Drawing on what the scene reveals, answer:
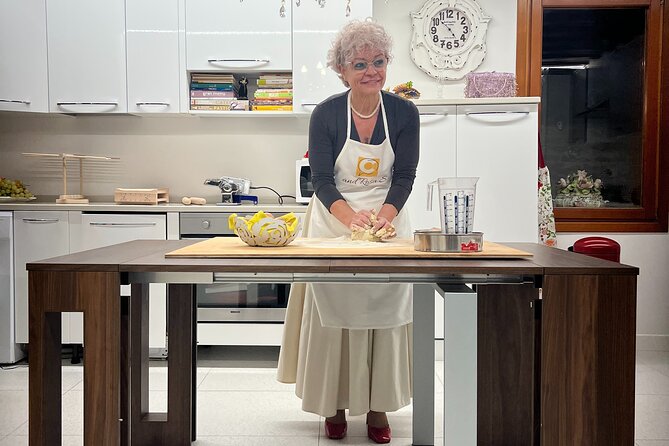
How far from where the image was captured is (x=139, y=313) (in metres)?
2.24

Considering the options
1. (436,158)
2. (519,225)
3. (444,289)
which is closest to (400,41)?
(436,158)

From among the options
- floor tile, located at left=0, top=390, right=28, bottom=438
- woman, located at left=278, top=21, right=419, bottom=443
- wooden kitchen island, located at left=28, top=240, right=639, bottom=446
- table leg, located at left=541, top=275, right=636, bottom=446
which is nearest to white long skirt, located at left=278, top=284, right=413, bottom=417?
woman, located at left=278, top=21, right=419, bottom=443

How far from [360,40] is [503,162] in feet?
5.28

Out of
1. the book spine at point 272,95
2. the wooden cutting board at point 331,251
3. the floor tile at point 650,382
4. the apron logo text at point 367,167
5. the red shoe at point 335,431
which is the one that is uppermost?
the book spine at point 272,95

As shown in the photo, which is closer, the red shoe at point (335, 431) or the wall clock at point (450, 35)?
the red shoe at point (335, 431)

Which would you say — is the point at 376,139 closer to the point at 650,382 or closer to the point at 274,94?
the point at 274,94

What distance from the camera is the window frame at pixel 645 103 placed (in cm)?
425

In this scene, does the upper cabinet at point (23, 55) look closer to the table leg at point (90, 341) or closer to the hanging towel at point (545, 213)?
the table leg at point (90, 341)

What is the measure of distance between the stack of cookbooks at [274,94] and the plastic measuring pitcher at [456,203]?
2.36 m

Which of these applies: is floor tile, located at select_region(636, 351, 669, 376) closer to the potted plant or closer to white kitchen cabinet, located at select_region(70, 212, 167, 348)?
the potted plant

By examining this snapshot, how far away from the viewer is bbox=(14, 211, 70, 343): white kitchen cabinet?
3.74 metres

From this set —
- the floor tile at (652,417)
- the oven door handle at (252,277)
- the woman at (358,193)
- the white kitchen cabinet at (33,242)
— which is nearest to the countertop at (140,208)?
the white kitchen cabinet at (33,242)

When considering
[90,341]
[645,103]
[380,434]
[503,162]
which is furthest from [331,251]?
[645,103]

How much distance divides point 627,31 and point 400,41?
1523 mm
